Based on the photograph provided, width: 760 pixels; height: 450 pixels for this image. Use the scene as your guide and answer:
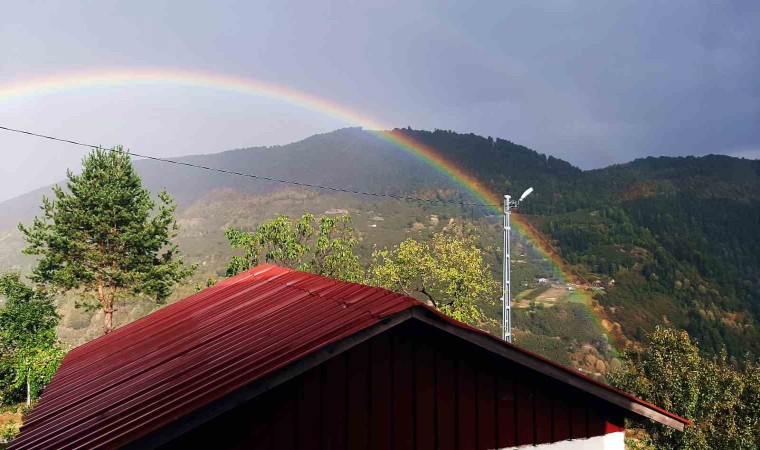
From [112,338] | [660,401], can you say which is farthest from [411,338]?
[660,401]

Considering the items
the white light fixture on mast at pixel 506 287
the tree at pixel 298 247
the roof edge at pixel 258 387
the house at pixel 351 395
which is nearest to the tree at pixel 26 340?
the tree at pixel 298 247

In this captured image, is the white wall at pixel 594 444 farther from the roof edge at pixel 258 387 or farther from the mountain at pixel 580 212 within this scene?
the mountain at pixel 580 212

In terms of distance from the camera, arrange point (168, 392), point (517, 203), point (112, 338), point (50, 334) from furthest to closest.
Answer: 1. point (50, 334)
2. point (517, 203)
3. point (112, 338)
4. point (168, 392)

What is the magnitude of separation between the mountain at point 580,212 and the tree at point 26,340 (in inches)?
1762

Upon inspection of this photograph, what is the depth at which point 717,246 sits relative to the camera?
94062 mm

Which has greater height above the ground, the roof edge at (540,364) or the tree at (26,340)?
the roof edge at (540,364)

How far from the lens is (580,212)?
96250mm

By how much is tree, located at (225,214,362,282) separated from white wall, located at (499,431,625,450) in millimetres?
16556

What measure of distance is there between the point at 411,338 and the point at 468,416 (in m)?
0.82

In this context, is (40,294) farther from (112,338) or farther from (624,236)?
(624,236)

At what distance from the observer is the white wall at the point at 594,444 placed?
15.6ft

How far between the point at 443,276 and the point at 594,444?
16632 mm

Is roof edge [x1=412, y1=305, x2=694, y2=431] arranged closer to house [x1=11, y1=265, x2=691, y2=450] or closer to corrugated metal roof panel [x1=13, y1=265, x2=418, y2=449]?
house [x1=11, y1=265, x2=691, y2=450]

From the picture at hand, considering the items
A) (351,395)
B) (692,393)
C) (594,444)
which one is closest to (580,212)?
(692,393)
